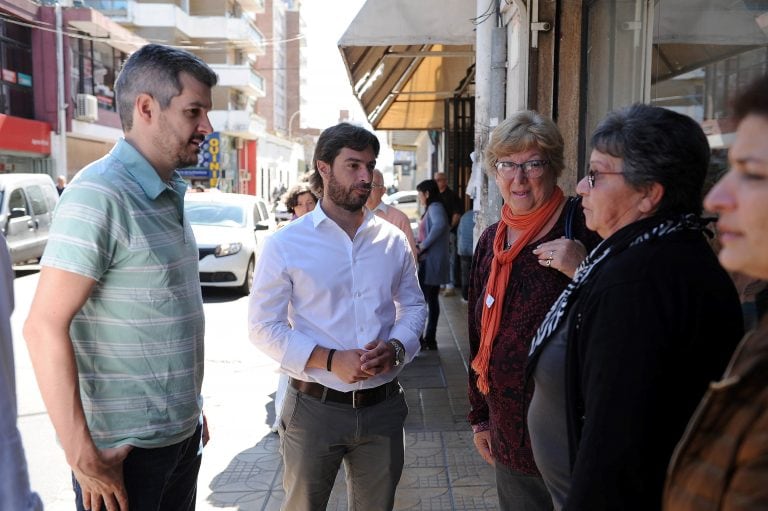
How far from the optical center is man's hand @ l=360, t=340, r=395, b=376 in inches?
108

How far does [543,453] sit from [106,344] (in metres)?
1.37

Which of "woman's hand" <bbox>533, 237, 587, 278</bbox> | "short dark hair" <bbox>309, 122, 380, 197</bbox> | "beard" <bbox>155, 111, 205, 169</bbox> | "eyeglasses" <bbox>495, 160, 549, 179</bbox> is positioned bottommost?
"woman's hand" <bbox>533, 237, 587, 278</bbox>

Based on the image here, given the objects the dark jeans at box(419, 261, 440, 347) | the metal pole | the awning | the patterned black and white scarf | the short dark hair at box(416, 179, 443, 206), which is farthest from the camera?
the metal pole

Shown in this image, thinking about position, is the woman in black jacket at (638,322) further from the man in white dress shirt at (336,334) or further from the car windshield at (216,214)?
the car windshield at (216,214)

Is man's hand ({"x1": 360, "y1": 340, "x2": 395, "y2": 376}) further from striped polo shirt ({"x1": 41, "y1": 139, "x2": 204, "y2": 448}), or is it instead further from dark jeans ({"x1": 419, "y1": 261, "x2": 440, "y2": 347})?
dark jeans ({"x1": 419, "y1": 261, "x2": 440, "y2": 347})

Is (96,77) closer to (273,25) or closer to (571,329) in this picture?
(571,329)

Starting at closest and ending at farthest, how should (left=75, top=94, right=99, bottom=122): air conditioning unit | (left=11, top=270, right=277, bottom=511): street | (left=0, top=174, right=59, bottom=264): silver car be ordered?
(left=11, top=270, right=277, bottom=511): street < (left=0, top=174, right=59, bottom=264): silver car < (left=75, top=94, right=99, bottom=122): air conditioning unit

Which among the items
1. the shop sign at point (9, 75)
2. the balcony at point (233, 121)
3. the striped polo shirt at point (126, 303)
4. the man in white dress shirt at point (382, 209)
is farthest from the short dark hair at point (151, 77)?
the balcony at point (233, 121)

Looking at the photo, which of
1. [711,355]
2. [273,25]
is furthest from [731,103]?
[273,25]

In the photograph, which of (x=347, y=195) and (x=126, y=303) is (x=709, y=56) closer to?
(x=347, y=195)

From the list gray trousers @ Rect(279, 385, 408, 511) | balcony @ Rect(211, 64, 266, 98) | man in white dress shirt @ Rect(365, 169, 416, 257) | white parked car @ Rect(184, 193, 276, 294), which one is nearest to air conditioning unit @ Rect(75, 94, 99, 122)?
balcony @ Rect(211, 64, 266, 98)

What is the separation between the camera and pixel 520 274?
271 cm

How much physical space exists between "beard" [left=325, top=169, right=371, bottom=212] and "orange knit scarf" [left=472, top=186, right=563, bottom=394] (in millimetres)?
623

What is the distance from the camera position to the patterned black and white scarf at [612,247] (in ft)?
5.84
